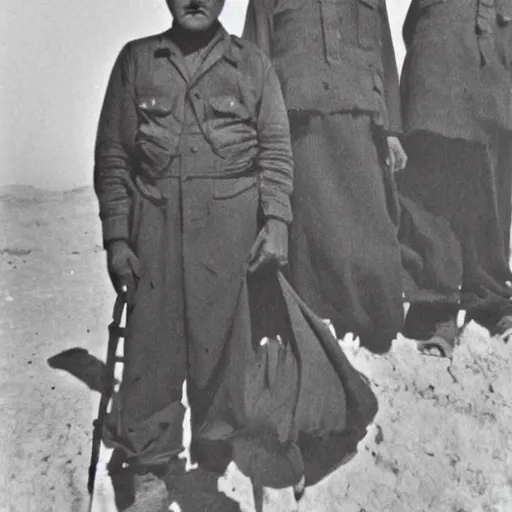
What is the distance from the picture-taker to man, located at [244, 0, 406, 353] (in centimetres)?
382

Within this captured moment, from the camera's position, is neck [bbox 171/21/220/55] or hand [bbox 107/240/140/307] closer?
hand [bbox 107/240/140/307]

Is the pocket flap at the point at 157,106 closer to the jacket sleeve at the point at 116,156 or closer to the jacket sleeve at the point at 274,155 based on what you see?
the jacket sleeve at the point at 116,156

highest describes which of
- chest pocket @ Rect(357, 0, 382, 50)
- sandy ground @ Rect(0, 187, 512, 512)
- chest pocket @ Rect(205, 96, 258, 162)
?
Result: chest pocket @ Rect(357, 0, 382, 50)

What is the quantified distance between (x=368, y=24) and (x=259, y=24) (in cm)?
48

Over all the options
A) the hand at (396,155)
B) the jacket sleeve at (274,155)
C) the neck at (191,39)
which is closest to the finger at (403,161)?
the hand at (396,155)

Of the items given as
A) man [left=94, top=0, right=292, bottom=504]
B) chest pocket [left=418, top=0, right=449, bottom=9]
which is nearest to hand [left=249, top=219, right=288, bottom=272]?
man [left=94, top=0, right=292, bottom=504]

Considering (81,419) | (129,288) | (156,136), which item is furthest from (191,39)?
(81,419)

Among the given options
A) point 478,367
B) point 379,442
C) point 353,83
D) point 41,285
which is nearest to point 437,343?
point 478,367

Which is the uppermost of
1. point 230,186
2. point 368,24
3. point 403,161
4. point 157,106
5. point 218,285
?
point 368,24

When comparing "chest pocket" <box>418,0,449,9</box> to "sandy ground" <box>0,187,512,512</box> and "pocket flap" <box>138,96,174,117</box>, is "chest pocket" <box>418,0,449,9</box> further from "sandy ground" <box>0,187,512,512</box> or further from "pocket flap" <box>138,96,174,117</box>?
"sandy ground" <box>0,187,512,512</box>

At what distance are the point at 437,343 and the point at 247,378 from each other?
0.91 meters

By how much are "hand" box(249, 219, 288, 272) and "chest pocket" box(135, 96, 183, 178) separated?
1.48 ft

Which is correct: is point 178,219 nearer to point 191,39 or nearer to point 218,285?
point 218,285

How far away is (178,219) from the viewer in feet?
11.6
